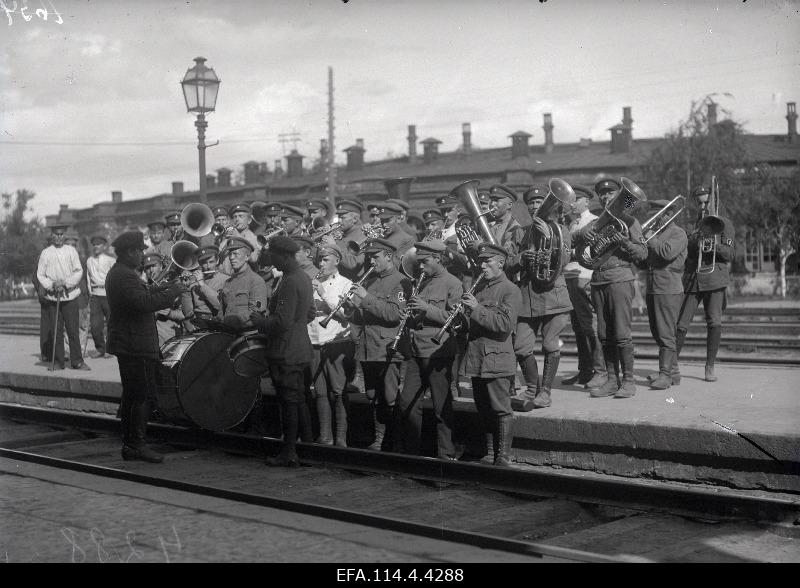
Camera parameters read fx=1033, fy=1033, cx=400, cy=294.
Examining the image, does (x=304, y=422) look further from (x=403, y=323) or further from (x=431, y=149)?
(x=431, y=149)

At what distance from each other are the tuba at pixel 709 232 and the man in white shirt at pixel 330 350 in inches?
147

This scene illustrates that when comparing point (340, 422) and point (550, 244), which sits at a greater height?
point (550, 244)

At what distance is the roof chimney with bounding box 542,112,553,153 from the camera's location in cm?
5266

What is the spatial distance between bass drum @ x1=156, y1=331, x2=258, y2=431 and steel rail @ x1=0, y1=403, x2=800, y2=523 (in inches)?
9.5

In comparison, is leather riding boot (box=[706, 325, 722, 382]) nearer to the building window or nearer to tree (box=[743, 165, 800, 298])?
tree (box=[743, 165, 800, 298])

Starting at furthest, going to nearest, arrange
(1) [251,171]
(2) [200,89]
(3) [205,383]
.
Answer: (1) [251,171] < (2) [200,89] < (3) [205,383]

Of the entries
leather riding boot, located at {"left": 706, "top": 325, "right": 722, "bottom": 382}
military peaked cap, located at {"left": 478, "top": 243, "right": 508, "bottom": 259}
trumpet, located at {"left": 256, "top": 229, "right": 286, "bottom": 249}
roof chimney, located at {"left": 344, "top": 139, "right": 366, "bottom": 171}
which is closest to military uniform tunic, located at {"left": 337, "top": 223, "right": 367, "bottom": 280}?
trumpet, located at {"left": 256, "top": 229, "right": 286, "bottom": 249}

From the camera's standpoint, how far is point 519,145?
49594mm

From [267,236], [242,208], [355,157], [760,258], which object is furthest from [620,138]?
[267,236]

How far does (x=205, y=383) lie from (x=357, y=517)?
3639mm

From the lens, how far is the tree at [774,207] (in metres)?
32.9

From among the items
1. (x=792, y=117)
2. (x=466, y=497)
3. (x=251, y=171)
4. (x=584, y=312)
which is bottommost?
(x=466, y=497)

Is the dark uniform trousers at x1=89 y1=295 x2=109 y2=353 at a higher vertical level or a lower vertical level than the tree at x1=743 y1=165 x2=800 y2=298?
lower

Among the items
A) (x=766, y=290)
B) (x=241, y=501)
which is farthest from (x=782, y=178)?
(x=241, y=501)
